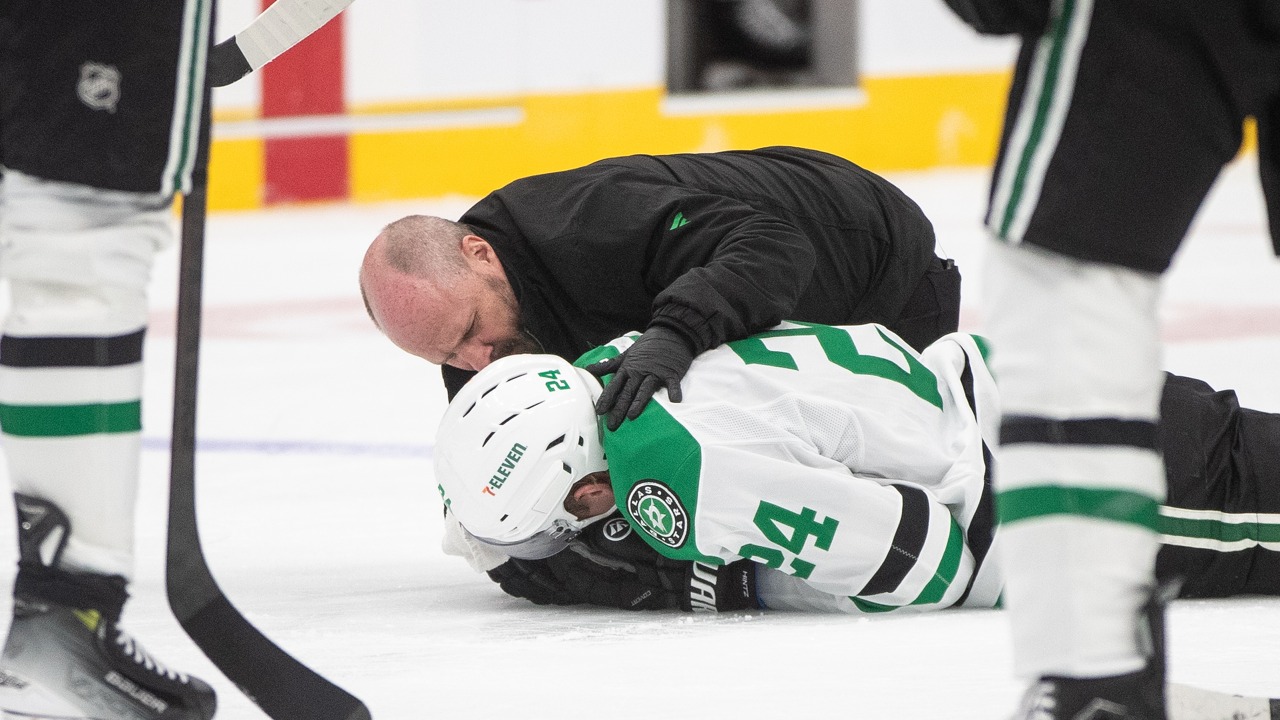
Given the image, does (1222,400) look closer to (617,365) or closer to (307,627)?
(617,365)

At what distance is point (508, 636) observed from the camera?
72.8 inches

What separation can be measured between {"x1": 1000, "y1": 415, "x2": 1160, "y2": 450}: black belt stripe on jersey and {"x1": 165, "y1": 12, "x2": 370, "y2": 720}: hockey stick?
0.65 m

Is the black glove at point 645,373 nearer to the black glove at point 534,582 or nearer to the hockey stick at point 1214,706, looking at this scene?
the black glove at point 534,582

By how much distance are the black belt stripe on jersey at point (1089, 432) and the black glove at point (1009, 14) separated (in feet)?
0.86

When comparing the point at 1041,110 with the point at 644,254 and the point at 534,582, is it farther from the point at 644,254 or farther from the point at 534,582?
the point at 644,254

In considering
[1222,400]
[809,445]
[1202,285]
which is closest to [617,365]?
[809,445]

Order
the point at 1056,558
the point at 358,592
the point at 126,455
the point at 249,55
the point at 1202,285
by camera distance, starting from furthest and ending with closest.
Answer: the point at 1202,285 < the point at 358,592 < the point at 249,55 < the point at 126,455 < the point at 1056,558

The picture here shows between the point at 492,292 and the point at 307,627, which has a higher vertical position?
the point at 492,292

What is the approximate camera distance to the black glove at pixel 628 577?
6.38ft

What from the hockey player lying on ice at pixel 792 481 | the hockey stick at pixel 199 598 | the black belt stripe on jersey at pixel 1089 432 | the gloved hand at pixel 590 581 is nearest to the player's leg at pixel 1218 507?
the hockey player lying on ice at pixel 792 481

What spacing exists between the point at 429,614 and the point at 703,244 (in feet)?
2.06

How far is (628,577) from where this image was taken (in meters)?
1.97

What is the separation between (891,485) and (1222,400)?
458 millimetres

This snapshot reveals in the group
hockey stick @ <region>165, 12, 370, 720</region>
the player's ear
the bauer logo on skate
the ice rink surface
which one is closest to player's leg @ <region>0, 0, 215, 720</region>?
hockey stick @ <region>165, 12, 370, 720</region>
